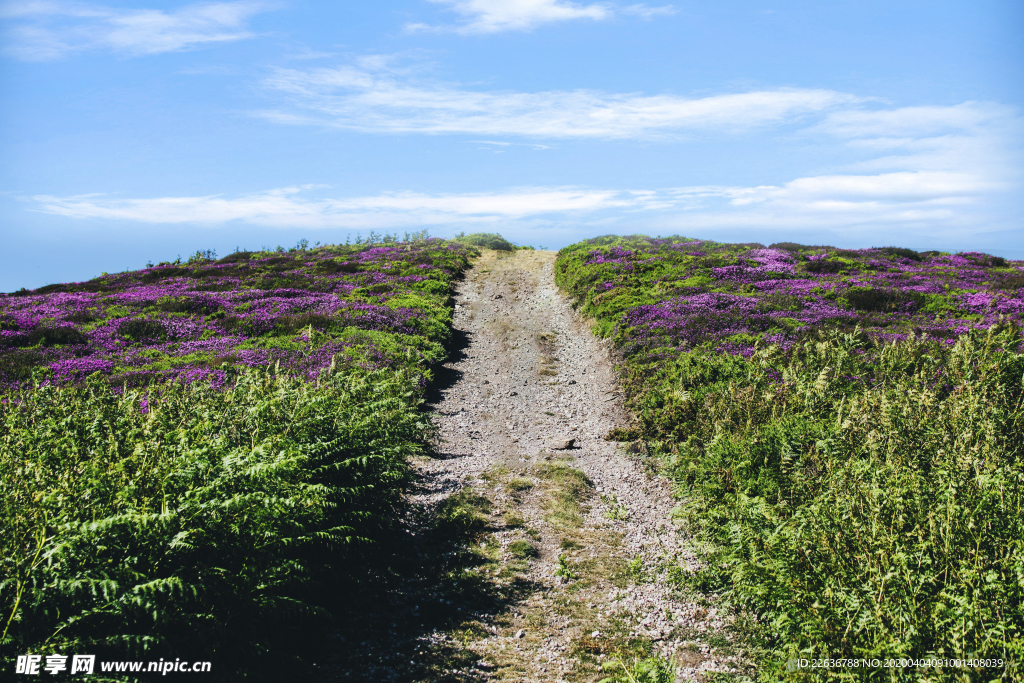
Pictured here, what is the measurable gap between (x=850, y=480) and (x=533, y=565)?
4613 millimetres

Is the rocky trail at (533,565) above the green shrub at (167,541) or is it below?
below

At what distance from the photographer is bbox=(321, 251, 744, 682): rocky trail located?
20.2 feet

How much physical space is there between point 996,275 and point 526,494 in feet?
112

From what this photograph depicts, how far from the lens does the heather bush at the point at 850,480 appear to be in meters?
4.50

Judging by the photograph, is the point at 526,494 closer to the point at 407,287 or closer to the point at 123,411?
the point at 123,411

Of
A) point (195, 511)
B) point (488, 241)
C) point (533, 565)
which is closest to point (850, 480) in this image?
point (533, 565)

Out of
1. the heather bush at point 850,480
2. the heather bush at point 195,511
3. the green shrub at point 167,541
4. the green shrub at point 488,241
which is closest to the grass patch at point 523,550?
the heather bush at point 195,511

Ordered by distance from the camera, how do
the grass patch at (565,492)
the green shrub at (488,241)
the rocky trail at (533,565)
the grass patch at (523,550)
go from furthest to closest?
the green shrub at (488,241) → the grass patch at (565,492) → the grass patch at (523,550) → the rocky trail at (533,565)

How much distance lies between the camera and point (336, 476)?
7.77m

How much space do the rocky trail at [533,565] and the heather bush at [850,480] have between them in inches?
31.7

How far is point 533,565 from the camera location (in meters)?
8.46

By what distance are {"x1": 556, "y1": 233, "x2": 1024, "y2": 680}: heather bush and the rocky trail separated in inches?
31.7

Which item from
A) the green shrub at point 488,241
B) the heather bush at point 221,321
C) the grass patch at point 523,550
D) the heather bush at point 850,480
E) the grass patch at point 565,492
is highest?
the green shrub at point 488,241

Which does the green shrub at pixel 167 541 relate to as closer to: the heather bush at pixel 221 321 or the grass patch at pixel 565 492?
the grass patch at pixel 565 492
